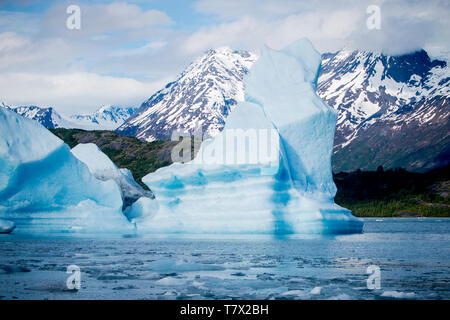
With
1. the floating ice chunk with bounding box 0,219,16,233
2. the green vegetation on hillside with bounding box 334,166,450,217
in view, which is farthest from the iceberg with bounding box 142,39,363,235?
the green vegetation on hillside with bounding box 334,166,450,217

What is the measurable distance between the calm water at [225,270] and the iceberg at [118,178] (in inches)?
379

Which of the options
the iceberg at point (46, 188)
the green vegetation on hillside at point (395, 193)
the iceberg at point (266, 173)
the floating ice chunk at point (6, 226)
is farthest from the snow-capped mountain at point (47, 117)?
the iceberg at point (266, 173)

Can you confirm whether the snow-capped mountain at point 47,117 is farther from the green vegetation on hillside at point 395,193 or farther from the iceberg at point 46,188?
the iceberg at point 46,188

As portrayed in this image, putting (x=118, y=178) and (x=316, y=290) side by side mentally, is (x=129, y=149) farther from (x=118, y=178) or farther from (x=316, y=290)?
(x=316, y=290)

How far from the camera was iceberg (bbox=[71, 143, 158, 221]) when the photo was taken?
32.0 metres

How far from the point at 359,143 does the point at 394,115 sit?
1891 cm

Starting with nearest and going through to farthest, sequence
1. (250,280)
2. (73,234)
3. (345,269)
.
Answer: (250,280)
(345,269)
(73,234)

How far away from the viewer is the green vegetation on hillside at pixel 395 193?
68.4 meters

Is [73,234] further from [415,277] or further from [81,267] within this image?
[415,277]

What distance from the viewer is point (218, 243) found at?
2256 cm

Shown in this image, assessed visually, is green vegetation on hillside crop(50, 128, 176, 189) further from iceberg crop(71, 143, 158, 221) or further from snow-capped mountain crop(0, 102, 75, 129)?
snow-capped mountain crop(0, 102, 75, 129)

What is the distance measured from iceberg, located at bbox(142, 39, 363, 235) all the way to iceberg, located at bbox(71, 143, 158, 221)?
477 centimetres

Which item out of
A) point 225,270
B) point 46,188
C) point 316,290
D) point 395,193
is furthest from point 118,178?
point 395,193
